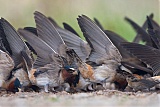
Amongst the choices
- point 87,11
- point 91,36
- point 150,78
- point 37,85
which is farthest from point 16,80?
point 87,11

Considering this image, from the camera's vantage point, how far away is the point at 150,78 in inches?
365

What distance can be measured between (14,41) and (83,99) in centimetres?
214

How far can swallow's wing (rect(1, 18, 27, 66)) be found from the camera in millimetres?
A: 9703

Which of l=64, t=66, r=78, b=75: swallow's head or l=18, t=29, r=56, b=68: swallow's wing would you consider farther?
l=18, t=29, r=56, b=68: swallow's wing

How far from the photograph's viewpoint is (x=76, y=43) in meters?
10.2

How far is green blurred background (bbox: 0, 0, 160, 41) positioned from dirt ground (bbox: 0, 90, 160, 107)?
9.44 meters

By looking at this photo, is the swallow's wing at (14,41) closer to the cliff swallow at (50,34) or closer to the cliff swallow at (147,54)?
the cliff swallow at (50,34)

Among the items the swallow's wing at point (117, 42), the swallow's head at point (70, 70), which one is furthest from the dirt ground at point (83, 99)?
the swallow's wing at point (117, 42)

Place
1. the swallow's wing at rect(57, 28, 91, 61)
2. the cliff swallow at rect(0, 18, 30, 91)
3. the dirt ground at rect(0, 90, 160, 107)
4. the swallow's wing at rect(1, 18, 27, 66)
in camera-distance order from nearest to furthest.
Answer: the dirt ground at rect(0, 90, 160, 107) < the cliff swallow at rect(0, 18, 30, 91) < the swallow's wing at rect(1, 18, 27, 66) < the swallow's wing at rect(57, 28, 91, 61)

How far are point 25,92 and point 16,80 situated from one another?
453mm

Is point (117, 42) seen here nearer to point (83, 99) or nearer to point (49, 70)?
point (49, 70)

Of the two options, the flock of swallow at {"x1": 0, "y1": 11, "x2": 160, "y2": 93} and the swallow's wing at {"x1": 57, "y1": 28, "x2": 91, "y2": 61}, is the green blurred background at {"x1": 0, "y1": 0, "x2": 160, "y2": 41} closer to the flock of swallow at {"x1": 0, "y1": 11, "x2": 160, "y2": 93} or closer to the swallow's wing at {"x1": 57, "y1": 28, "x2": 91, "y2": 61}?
the swallow's wing at {"x1": 57, "y1": 28, "x2": 91, "y2": 61}

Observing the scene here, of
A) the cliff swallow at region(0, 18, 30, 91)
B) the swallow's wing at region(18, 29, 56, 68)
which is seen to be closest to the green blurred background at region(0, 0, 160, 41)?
the cliff swallow at region(0, 18, 30, 91)

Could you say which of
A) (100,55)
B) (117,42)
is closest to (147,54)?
(100,55)
